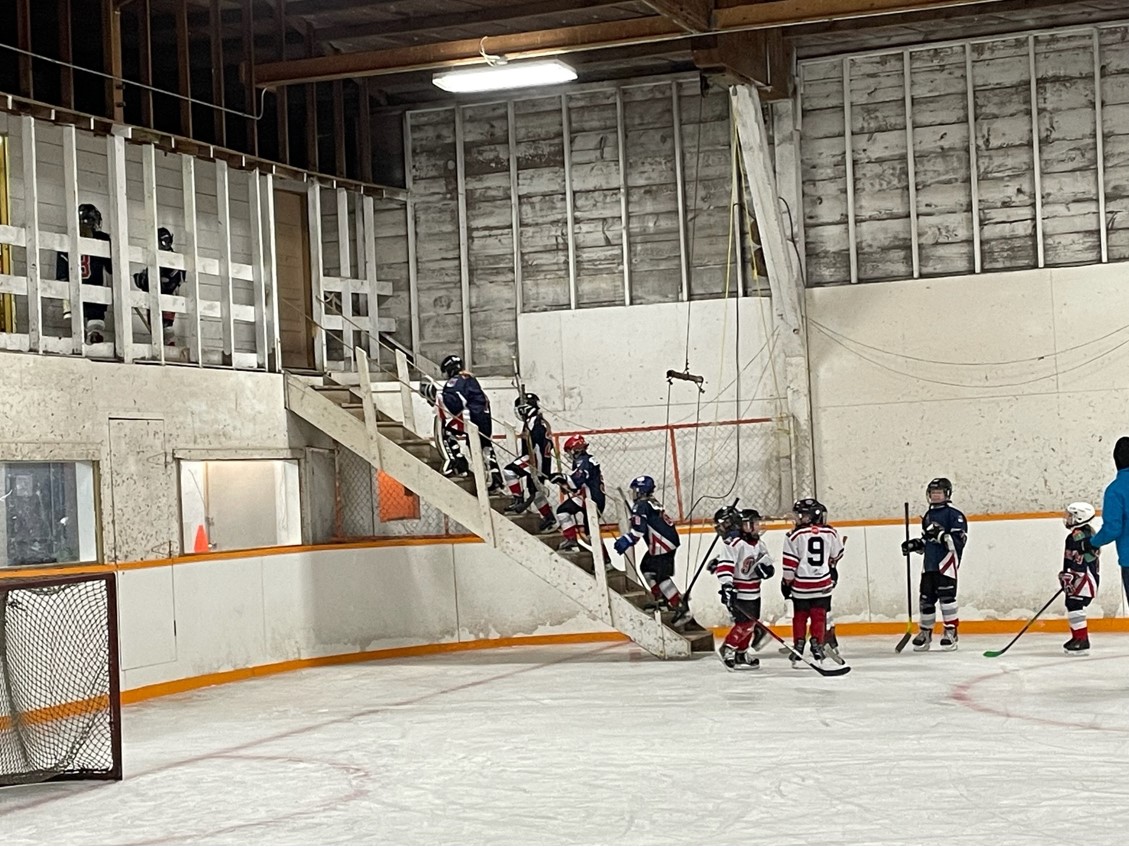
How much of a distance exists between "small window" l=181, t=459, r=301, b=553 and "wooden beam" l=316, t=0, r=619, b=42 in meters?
4.44

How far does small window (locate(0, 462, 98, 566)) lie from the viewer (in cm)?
1134

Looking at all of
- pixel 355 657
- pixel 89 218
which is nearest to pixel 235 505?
pixel 355 657

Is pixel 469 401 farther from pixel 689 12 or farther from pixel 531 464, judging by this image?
pixel 689 12

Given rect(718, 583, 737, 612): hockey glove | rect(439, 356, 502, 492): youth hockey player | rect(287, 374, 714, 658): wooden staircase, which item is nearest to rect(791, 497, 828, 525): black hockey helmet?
rect(718, 583, 737, 612): hockey glove

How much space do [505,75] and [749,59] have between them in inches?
93.9

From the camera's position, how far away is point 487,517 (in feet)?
43.8

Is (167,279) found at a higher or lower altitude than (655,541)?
higher

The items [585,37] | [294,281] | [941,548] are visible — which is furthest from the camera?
[294,281]

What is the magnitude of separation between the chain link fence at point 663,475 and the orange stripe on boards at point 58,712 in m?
6.54

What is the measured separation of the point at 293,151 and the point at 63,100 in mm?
3529

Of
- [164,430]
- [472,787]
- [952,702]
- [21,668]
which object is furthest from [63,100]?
[952,702]

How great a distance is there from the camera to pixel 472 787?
746 centimetres

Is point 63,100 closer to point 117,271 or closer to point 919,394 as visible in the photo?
point 117,271

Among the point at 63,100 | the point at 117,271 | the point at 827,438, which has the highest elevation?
the point at 63,100
